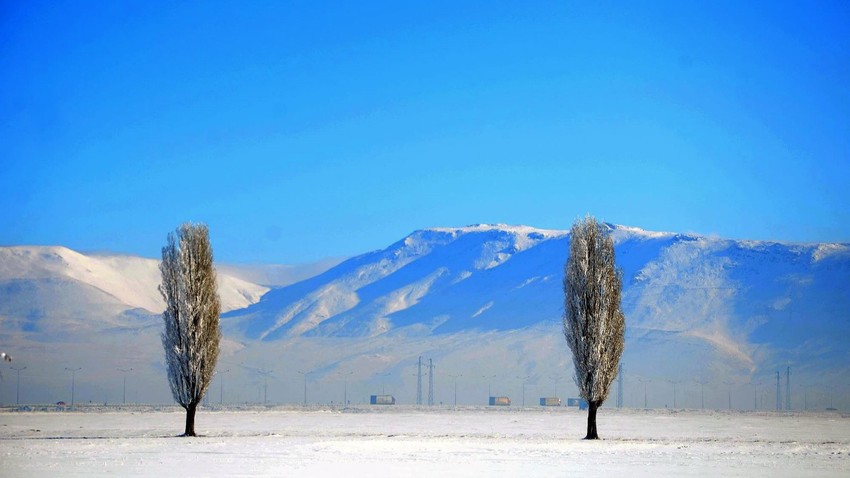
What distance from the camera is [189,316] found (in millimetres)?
63219

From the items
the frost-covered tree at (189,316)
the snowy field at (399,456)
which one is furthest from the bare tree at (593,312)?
the frost-covered tree at (189,316)

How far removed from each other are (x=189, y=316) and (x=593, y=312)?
22786 mm

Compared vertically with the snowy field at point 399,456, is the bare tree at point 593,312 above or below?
above

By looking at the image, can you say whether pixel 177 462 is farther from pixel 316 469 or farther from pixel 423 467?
pixel 423 467

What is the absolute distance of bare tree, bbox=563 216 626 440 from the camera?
62.8 meters

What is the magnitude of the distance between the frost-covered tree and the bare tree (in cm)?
2040

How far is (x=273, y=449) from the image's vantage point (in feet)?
178

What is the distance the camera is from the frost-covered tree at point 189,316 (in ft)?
208

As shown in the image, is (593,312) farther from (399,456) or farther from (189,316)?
(189,316)

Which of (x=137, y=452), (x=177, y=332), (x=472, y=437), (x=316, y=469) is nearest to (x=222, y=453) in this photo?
(x=137, y=452)

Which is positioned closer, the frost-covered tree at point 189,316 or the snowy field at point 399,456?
the snowy field at point 399,456

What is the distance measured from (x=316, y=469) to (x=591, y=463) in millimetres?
11955

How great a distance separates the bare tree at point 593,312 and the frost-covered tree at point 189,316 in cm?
2040

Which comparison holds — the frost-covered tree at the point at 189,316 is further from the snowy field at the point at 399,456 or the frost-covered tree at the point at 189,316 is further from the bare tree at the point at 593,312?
the bare tree at the point at 593,312
